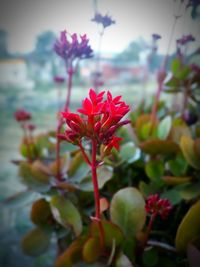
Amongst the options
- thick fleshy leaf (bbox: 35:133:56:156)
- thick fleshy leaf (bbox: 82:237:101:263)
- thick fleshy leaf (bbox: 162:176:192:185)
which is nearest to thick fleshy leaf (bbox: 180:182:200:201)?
thick fleshy leaf (bbox: 162:176:192:185)

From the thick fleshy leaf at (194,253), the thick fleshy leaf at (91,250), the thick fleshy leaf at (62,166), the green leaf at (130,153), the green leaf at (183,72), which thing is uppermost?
the green leaf at (183,72)

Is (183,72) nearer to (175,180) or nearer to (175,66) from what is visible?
(175,66)

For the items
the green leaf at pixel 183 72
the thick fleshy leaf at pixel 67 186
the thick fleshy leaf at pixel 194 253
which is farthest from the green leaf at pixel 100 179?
the green leaf at pixel 183 72

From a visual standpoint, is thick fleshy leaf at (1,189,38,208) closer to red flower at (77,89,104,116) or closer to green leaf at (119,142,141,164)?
green leaf at (119,142,141,164)

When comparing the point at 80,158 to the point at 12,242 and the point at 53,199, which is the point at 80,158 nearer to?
the point at 53,199

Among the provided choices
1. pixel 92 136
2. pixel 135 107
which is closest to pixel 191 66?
pixel 135 107

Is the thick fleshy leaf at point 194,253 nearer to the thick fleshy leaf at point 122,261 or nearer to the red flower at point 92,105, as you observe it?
the thick fleshy leaf at point 122,261
